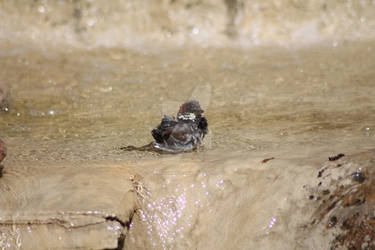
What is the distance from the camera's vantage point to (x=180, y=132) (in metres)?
3.32

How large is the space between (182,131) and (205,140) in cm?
26

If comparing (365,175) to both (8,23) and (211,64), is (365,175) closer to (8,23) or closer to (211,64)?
(211,64)

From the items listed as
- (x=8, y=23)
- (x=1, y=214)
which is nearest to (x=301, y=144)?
(x=1, y=214)

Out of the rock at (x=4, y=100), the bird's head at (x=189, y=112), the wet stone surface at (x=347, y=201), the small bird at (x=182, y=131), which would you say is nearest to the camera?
the wet stone surface at (x=347, y=201)

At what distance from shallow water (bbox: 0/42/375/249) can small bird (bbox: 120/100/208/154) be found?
0.32 feet

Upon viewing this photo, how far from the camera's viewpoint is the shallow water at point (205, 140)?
2.60m

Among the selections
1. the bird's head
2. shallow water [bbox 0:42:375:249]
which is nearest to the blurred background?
shallow water [bbox 0:42:375:249]

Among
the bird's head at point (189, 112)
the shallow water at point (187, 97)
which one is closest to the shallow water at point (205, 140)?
the shallow water at point (187, 97)

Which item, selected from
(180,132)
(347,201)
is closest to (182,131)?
(180,132)

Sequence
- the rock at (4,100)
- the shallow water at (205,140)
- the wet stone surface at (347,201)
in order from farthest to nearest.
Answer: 1. the rock at (4,100)
2. the shallow water at (205,140)
3. the wet stone surface at (347,201)

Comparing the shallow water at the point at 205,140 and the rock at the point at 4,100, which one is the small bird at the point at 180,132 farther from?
the rock at the point at 4,100

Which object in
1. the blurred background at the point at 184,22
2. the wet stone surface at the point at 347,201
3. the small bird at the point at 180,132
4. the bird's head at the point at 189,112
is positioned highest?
the blurred background at the point at 184,22

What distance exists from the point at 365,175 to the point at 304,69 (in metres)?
3.24

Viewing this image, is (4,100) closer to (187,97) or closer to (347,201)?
(187,97)
